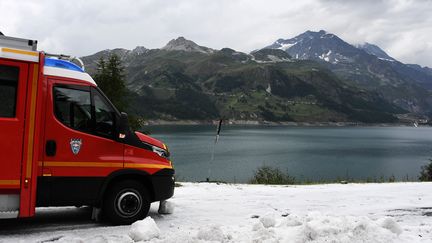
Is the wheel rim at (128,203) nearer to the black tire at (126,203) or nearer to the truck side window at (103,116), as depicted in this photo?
the black tire at (126,203)

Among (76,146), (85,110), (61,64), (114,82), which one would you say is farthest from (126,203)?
(114,82)

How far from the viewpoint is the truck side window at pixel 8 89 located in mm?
6555

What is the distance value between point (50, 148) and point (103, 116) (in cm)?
110

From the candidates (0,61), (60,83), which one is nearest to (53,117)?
(60,83)

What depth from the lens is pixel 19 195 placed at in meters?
6.67

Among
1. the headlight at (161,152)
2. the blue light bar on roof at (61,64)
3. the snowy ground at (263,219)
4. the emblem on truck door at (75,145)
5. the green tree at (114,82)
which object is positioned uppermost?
the green tree at (114,82)

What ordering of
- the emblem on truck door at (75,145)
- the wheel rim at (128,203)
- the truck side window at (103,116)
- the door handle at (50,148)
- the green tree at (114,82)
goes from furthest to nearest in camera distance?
the green tree at (114,82), the wheel rim at (128,203), the truck side window at (103,116), the emblem on truck door at (75,145), the door handle at (50,148)

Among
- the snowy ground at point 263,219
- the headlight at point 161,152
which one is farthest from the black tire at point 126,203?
the headlight at point 161,152

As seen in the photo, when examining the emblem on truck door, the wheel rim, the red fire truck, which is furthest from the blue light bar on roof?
the wheel rim

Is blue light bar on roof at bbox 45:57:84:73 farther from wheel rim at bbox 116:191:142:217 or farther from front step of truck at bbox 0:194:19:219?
wheel rim at bbox 116:191:142:217

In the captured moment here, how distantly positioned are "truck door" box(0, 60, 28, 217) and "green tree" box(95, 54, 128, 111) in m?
31.3

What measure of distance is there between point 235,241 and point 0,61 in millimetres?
4476

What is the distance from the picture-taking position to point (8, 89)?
658cm

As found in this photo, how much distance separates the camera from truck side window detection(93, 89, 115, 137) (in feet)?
24.7
